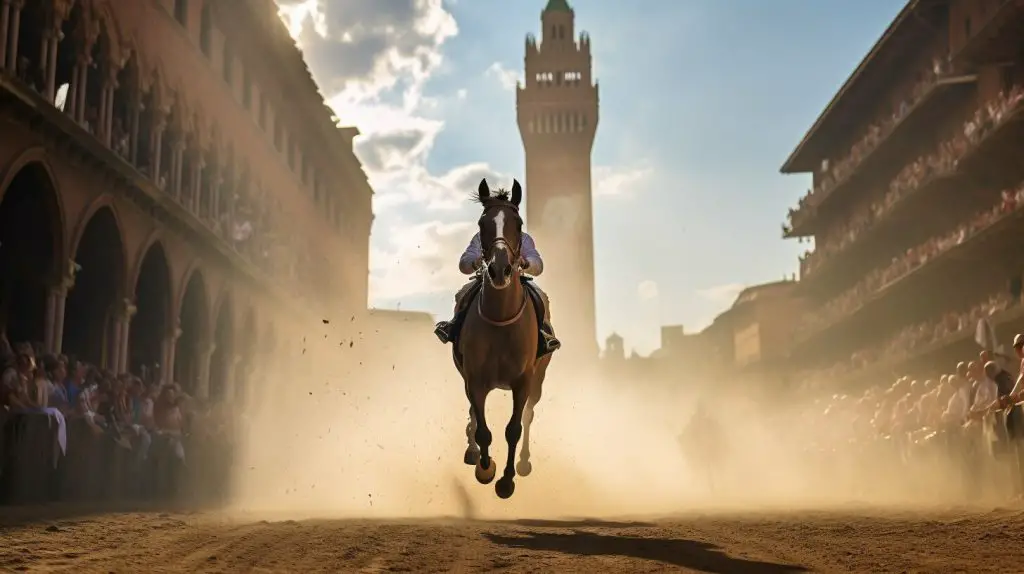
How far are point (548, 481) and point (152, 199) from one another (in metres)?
10.7

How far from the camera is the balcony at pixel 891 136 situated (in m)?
32.7

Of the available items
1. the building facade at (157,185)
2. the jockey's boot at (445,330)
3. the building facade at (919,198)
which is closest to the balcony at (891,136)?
the building facade at (919,198)

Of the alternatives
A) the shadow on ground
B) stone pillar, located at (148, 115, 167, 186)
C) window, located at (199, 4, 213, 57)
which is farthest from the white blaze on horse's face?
window, located at (199, 4, 213, 57)

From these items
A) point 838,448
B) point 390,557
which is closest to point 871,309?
point 838,448

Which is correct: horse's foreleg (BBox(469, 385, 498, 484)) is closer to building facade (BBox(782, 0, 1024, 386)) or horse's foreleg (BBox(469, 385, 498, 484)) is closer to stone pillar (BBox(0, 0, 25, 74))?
stone pillar (BBox(0, 0, 25, 74))

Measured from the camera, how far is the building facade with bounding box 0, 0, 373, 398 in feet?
66.1

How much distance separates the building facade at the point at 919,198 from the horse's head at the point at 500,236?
58.1 ft

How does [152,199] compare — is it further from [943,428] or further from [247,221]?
[943,428]

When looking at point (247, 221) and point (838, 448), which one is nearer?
point (838, 448)

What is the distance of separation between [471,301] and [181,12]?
2135 centimetres

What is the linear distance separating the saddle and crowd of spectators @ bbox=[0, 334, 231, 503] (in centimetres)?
512

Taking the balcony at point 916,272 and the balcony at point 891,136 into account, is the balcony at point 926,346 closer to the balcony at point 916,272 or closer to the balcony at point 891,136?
the balcony at point 916,272

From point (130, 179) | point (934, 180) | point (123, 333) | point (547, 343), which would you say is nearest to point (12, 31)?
point (130, 179)

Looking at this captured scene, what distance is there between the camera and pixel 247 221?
120 feet
